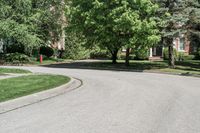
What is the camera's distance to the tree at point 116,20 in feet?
93.4

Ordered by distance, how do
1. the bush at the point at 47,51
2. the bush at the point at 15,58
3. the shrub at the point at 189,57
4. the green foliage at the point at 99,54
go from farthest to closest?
the green foliage at the point at 99,54 < the shrub at the point at 189,57 < the bush at the point at 47,51 < the bush at the point at 15,58

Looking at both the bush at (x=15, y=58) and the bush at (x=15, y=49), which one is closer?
the bush at (x=15, y=58)

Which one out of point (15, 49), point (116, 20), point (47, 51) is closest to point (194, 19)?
point (116, 20)

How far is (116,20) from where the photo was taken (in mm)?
28297

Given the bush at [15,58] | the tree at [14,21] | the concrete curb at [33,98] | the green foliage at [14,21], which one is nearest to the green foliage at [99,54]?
the bush at [15,58]

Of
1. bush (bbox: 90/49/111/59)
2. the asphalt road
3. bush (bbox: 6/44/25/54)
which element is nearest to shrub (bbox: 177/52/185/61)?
bush (bbox: 90/49/111/59)

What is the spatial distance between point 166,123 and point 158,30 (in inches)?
830

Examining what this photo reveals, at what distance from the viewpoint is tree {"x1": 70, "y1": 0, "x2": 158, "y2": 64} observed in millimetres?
28469

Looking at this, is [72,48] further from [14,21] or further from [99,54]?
[14,21]

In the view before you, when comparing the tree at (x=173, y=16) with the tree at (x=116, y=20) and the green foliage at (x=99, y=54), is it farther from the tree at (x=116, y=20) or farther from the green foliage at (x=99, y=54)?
the green foliage at (x=99, y=54)

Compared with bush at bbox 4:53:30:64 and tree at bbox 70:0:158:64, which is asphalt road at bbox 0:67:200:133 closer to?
tree at bbox 70:0:158:64

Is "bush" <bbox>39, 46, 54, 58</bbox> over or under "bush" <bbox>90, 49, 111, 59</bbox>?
over

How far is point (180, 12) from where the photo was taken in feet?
99.1

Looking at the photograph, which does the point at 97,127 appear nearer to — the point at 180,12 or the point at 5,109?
the point at 5,109
